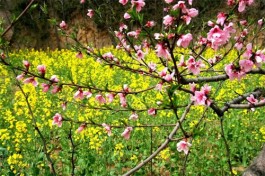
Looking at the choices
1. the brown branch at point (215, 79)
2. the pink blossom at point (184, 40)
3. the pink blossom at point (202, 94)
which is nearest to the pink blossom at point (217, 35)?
the pink blossom at point (184, 40)

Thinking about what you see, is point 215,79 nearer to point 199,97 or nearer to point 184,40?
point 199,97

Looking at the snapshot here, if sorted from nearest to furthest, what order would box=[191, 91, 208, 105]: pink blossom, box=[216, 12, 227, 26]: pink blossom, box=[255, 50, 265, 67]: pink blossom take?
box=[255, 50, 265, 67]: pink blossom
box=[191, 91, 208, 105]: pink blossom
box=[216, 12, 227, 26]: pink blossom

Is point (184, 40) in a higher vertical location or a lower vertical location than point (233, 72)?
higher

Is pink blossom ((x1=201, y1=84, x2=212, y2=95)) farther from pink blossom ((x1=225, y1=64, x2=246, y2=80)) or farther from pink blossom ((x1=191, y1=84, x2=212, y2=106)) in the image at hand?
pink blossom ((x1=225, y1=64, x2=246, y2=80))

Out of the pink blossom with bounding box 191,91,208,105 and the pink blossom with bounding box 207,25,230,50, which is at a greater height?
the pink blossom with bounding box 207,25,230,50

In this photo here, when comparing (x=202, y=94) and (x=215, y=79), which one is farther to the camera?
(x=215, y=79)

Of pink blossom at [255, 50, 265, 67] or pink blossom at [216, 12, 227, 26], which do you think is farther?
pink blossom at [216, 12, 227, 26]

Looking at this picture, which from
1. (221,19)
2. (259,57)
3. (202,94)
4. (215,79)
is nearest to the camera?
(259,57)

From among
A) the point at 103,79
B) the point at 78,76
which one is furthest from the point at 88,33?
the point at 103,79

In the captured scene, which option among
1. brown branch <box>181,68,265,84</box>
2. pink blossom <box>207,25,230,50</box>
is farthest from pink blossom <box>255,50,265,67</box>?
brown branch <box>181,68,265,84</box>

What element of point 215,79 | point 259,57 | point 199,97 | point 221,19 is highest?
point 221,19

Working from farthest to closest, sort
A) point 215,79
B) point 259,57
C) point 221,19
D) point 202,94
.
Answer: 1. point 215,79
2. point 221,19
3. point 202,94
4. point 259,57

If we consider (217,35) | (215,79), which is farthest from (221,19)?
(215,79)

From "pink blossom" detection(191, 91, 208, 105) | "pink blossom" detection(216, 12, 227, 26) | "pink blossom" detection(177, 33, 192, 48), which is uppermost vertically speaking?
"pink blossom" detection(216, 12, 227, 26)
